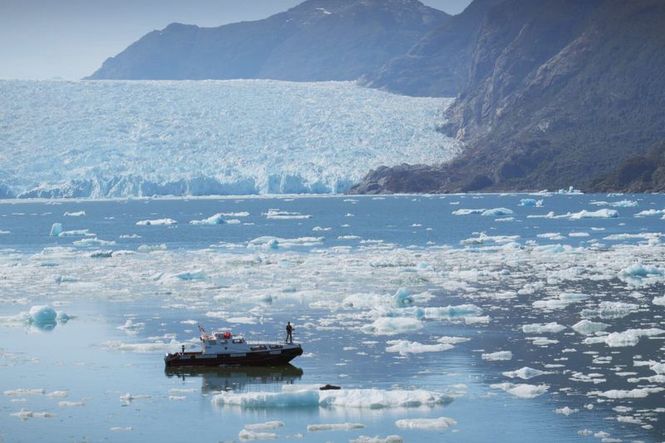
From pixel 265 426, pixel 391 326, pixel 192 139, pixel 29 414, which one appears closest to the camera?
pixel 265 426

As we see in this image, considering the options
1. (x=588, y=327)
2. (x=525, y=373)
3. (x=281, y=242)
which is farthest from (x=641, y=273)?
(x=281, y=242)

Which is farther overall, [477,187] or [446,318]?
[477,187]

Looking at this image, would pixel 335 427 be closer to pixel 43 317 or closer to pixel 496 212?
pixel 43 317

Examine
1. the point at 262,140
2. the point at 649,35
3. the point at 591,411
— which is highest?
the point at 649,35

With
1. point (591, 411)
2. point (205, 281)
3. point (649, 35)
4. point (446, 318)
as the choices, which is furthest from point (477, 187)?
point (591, 411)

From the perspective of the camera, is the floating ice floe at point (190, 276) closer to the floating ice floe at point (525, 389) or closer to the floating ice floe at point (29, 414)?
the floating ice floe at point (29, 414)

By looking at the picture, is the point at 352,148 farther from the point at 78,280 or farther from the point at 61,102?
the point at 78,280

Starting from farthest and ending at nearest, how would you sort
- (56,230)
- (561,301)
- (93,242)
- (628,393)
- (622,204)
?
(622,204)
(56,230)
(93,242)
(561,301)
(628,393)
